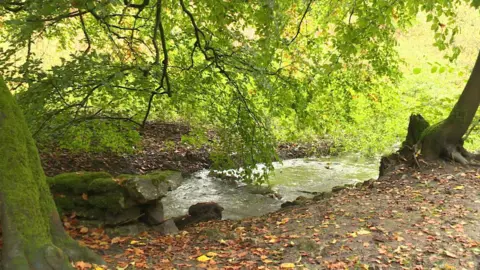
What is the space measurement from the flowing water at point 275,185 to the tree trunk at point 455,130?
11.9ft

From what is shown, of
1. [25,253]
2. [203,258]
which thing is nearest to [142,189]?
[203,258]

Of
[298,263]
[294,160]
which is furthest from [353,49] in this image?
[294,160]

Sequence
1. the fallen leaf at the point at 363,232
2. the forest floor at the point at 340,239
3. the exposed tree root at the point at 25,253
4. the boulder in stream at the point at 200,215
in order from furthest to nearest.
Result: the boulder in stream at the point at 200,215 → the fallen leaf at the point at 363,232 → the forest floor at the point at 340,239 → the exposed tree root at the point at 25,253

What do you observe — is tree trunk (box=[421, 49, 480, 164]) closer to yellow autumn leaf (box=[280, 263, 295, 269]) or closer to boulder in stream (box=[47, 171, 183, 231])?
yellow autumn leaf (box=[280, 263, 295, 269])

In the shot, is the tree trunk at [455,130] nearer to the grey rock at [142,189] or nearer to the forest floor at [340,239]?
the forest floor at [340,239]

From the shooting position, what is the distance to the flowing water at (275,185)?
33.5 ft

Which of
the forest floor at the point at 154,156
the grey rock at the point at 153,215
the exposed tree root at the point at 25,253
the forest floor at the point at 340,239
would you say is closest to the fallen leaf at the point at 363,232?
the forest floor at the point at 340,239

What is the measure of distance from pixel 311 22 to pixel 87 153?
7805mm

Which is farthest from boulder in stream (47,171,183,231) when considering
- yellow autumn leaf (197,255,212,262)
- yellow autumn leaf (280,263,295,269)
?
yellow autumn leaf (280,263,295,269)

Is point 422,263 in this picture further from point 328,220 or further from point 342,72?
point 342,72

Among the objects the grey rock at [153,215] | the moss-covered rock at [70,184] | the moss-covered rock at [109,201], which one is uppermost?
the moss-covered rock at [70,184]

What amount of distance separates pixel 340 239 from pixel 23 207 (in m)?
3.69

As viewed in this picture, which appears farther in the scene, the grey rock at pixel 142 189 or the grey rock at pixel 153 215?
the grey rock at pixel 153 215

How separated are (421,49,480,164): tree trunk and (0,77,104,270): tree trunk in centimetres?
784
